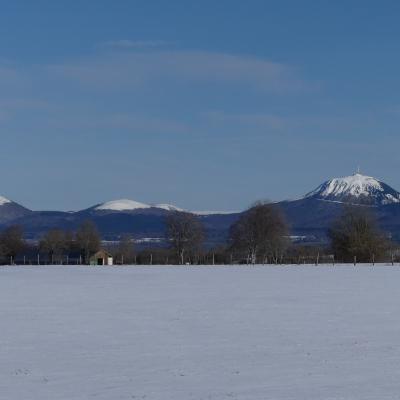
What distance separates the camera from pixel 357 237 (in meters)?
78.0

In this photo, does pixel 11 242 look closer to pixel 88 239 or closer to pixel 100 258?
pixel 88 239

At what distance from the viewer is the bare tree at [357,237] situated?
7694cm

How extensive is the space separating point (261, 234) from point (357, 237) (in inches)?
784

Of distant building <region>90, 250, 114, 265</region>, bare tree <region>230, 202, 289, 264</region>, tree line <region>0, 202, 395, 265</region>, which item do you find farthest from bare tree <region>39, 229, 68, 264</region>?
bare tree <region>230, 202, 289, 264</region>

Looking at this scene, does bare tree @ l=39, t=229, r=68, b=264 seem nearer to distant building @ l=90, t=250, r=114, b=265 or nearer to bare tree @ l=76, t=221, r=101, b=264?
bare tree @ l=76, t=221, r=101, b=264

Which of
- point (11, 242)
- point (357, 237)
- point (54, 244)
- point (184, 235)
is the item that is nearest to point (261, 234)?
point (184, 235)
